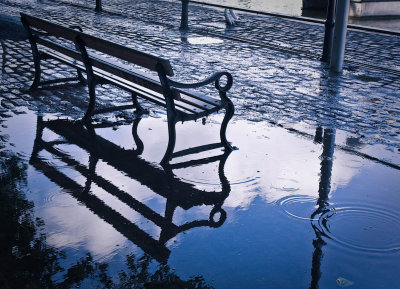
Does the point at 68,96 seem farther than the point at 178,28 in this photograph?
No

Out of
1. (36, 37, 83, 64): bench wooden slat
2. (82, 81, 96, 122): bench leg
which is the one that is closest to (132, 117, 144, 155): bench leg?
(82, 81, 96, 122): bench leg

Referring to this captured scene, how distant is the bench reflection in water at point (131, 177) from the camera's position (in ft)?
13.7

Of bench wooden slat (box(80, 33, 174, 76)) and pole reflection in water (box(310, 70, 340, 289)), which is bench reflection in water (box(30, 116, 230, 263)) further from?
bench wooden slat (box(80, 33, 174, 76))

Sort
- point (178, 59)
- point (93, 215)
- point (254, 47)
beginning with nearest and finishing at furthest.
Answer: point (93, 215) → point (178, 59) → point (254, 47)

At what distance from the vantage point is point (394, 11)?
27.5m

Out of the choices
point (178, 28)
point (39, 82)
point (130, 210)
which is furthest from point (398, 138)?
point (178, 28)

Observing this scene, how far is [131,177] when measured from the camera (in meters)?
5.12

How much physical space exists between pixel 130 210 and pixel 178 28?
33.2ft

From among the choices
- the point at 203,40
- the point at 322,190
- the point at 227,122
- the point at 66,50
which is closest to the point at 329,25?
the point at 203,40

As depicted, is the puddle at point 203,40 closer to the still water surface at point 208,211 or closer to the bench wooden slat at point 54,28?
the bench wooden slat at point 54,28

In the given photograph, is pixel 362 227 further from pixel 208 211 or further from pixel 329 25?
pixel 329 25

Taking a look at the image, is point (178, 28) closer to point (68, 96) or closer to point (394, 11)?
point (68, 96)

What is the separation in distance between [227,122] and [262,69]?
4.18 meters

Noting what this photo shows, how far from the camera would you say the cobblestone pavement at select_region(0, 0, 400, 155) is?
7.07m
